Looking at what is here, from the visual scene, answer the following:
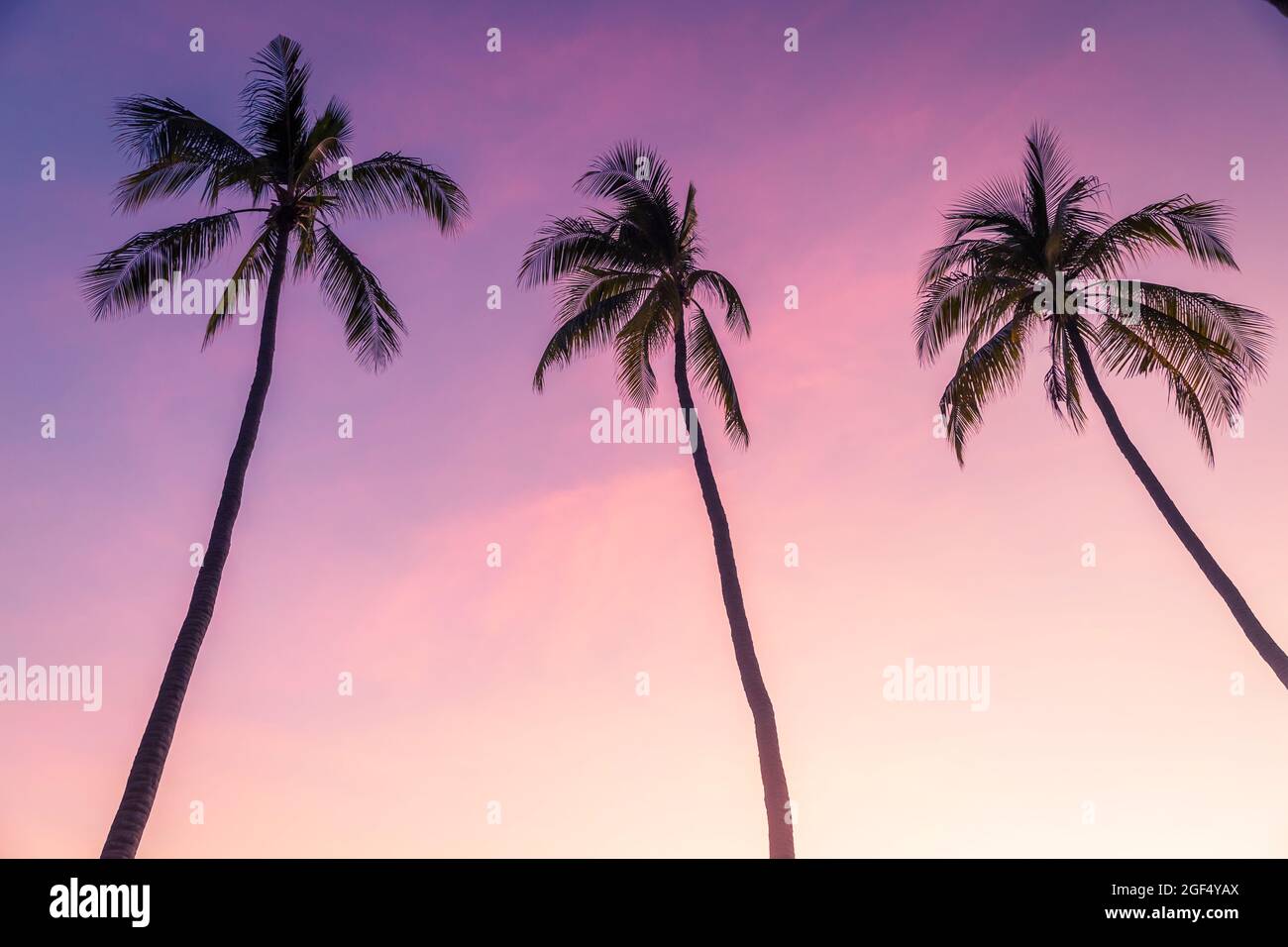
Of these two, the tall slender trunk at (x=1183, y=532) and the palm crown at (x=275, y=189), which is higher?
the palm crown at (x=275, y=189)

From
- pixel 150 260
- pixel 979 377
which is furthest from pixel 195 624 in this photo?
pixel 979 377

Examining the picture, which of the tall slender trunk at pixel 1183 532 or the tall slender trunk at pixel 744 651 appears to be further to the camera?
the tall slender trunk at pixel 1183 532

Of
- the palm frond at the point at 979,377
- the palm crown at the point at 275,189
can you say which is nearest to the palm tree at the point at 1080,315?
the palm frond at the point at 979,377

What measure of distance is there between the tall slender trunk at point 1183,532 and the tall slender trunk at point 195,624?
16553 mm

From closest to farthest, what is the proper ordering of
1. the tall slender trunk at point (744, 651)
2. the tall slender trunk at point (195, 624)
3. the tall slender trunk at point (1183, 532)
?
the tall slender trunk at point (195, 624), the tall slender trunk at point (744, 651), the tall slender trunk at point (1183, 532)

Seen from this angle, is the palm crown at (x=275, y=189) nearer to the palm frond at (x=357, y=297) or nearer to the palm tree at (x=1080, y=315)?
the palm frond at (x=357, y=297)

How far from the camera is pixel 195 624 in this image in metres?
11.3

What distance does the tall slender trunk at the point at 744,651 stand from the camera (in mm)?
13078

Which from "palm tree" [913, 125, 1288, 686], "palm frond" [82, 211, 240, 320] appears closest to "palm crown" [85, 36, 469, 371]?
"palm frond" [82, 211, 240, 320]

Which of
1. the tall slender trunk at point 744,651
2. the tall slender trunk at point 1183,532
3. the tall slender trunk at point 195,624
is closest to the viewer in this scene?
the tall slender trunk at point 195,624

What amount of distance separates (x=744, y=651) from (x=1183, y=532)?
362 inches

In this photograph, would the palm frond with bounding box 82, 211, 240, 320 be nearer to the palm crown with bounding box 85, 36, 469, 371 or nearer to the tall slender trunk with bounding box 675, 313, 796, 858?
the palm crown with bounding box 85, 36, 469, 371
